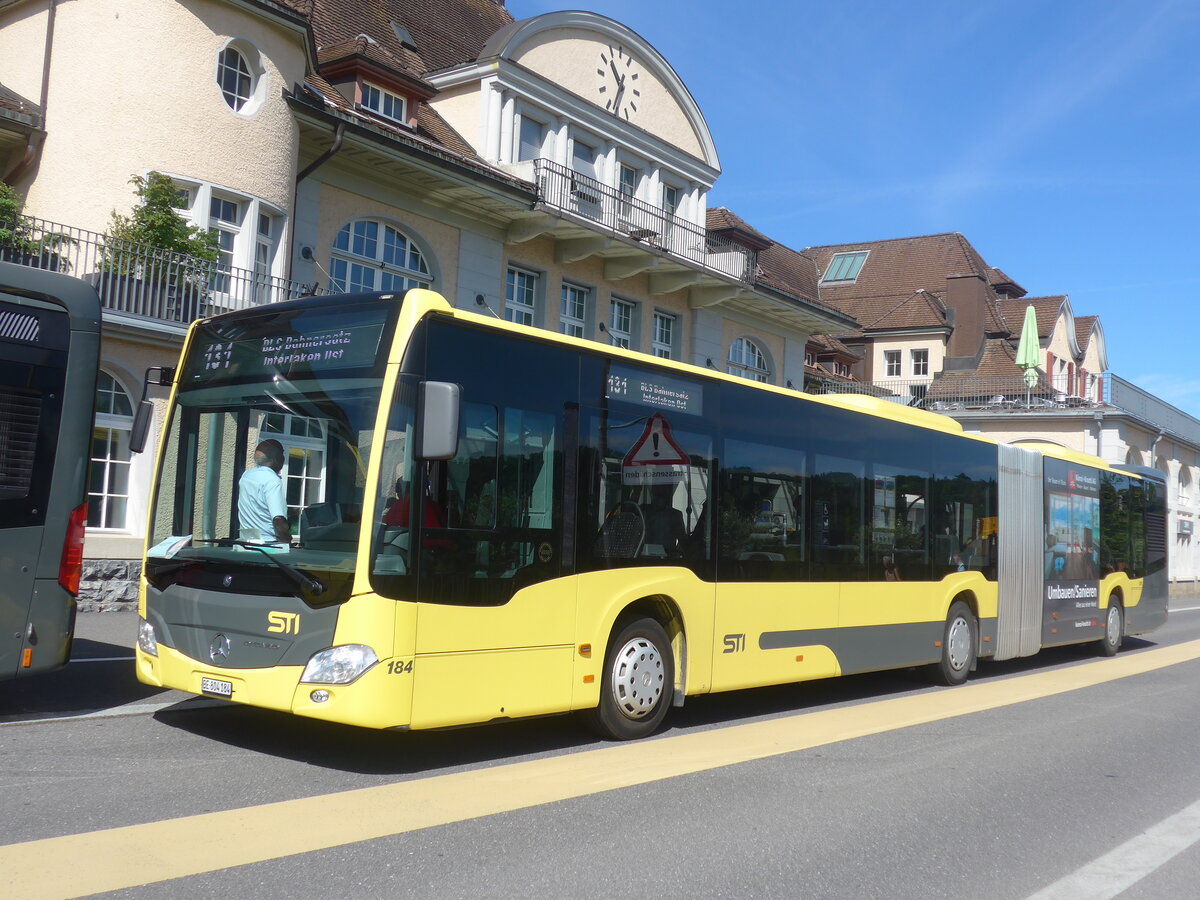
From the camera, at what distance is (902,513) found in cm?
1201

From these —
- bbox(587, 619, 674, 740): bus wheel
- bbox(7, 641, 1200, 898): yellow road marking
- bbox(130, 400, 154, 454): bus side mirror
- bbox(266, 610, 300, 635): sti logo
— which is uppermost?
bbox(130, 400, 154, 454): bus side mirror

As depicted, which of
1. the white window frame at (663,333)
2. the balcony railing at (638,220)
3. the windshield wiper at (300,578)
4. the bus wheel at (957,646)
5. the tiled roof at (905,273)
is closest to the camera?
the windshield wiper at (300,578)

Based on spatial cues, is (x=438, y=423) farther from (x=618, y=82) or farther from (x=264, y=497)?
(x=618, y=82)

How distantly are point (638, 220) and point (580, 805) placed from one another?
21442 mm

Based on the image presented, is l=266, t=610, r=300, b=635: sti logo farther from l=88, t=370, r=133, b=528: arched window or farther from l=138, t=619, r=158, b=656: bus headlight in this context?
l=88, t=370, r=133, b=528: arched window


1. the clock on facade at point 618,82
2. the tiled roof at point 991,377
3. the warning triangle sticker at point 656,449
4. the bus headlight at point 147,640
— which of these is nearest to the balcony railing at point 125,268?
the bus headlight at point 147,640

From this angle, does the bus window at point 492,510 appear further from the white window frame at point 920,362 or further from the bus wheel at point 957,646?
the white window frame at point 920,362

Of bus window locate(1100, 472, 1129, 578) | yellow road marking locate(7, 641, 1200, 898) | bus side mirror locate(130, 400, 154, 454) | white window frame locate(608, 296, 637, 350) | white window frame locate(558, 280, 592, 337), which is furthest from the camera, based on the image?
white window frame locate(608, 296, 637, 350)

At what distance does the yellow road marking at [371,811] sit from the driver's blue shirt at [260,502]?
1739 mm

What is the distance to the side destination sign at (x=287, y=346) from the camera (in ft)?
23.0

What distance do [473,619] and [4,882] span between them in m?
3.04

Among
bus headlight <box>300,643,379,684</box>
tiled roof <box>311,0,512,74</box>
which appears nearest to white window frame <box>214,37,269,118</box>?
tiled roof <box>311,0,512,74</box>

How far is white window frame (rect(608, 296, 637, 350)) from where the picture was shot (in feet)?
88.5

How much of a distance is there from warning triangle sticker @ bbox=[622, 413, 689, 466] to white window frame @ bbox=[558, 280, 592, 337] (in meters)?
16.7
